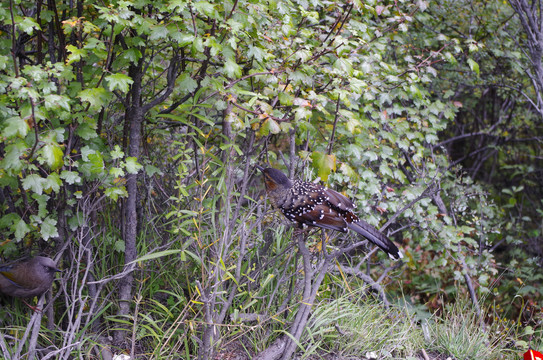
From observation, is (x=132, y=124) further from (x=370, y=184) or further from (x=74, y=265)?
(x=370, y=184)

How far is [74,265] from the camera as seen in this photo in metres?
3.58

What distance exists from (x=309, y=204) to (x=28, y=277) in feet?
6.38

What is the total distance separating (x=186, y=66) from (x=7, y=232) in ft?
5.99

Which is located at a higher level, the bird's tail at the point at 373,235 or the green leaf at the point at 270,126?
the green leaf at the point at 270,126

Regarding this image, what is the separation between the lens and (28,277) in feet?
10.5

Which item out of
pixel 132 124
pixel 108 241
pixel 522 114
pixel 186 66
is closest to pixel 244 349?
pixel 108 241

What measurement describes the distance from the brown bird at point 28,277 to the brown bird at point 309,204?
5.21 ft

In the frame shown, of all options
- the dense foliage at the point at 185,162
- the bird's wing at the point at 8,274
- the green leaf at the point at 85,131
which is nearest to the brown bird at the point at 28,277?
the bird's wing at the point at 8,274

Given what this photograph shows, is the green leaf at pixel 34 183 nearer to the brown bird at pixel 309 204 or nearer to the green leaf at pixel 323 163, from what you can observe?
the brown bird at pixel 309 204

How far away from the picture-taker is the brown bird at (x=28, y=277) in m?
3.23

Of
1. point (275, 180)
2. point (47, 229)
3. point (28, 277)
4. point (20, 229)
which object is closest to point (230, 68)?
point (275, 180)

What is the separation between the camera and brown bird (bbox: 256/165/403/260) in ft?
11.1

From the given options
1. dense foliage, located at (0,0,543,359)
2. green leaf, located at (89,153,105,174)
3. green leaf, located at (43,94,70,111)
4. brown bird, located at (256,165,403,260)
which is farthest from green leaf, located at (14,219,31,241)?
brown bird, located at (256,165,403,260)

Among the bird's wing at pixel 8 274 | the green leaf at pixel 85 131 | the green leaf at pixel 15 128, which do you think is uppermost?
the green leaf at pixel 15 128
